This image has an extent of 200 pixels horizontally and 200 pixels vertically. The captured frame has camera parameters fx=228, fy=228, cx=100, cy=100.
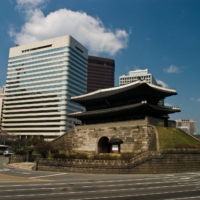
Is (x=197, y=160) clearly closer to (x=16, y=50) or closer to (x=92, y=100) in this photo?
(x=92, y=100)

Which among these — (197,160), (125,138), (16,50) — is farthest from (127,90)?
(16,50)

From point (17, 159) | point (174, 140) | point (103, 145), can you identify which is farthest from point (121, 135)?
point (17, 159)

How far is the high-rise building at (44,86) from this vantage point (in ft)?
337

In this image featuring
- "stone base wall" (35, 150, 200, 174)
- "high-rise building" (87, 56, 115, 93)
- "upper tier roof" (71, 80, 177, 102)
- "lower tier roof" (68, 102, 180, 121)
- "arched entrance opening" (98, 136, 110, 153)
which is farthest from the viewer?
"high-rise building" (87, 56, 115, 93)

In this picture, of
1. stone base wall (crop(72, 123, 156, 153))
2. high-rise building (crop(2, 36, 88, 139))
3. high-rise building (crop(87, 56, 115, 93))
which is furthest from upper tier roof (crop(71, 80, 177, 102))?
high-rise building (crop(87, 56, 115, 93))

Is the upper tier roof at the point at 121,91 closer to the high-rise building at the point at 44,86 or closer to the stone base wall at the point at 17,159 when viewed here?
the stone base wall at the point at 17,159

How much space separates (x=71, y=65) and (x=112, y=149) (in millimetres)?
67307

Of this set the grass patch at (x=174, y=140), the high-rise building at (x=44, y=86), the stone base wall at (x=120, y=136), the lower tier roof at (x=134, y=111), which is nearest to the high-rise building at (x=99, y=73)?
the high-rise building at (x=44, y=86)

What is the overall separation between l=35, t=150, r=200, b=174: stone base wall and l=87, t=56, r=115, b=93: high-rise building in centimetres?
12955

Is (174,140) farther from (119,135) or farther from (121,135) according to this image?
(119,135)

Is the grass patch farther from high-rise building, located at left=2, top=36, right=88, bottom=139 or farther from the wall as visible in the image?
high-rise building, located at left=2, top=36, right=88, bottom=139

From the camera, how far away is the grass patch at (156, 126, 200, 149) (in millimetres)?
40938

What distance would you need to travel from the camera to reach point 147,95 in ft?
160

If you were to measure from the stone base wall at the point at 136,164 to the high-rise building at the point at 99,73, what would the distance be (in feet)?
425
